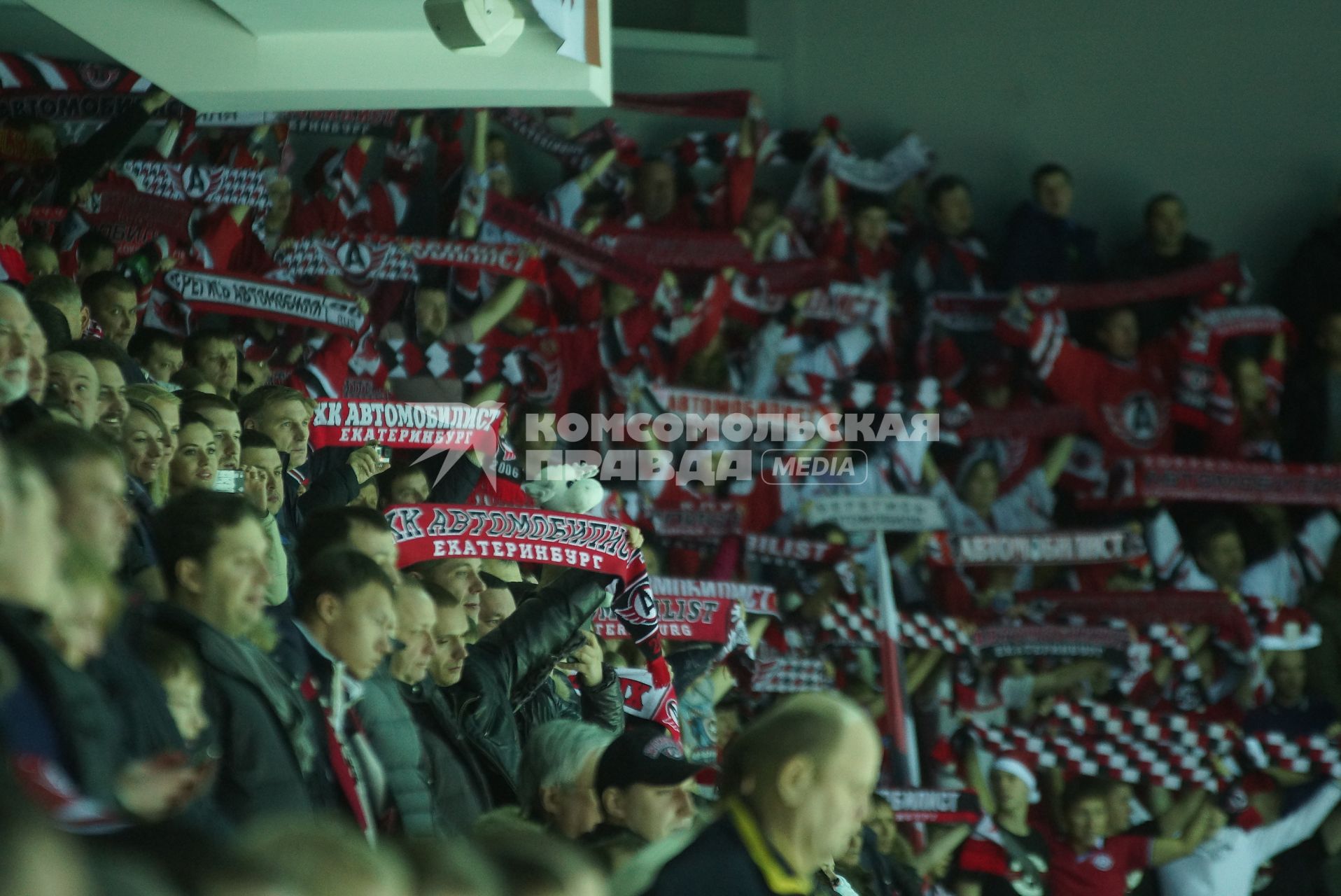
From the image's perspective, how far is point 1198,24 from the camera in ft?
38.1

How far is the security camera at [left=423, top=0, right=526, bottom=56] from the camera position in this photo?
425 centimetres

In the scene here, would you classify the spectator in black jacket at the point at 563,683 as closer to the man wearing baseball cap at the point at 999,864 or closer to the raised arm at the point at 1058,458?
the man wearing baseball cap at the point at 999,864

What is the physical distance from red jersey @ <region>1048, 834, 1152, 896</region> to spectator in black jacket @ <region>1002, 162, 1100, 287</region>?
3.92 m

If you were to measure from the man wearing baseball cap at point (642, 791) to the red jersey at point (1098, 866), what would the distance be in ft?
14.2

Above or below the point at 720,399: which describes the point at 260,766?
below

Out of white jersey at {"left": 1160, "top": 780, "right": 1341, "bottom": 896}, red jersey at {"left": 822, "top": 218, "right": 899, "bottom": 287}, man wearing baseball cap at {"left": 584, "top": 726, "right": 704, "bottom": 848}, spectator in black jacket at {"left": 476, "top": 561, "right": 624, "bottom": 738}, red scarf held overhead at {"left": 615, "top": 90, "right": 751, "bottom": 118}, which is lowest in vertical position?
white jersey at {"left": 1160, "top": 780, "right": 1341, "bottom": 896}

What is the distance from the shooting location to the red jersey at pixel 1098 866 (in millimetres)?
7035

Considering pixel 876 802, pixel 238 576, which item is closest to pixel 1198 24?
pixel 876 802

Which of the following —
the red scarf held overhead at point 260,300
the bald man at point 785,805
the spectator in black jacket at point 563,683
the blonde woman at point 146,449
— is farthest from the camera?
the red scarf held overhead at point 260,300

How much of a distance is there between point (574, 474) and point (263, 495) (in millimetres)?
975

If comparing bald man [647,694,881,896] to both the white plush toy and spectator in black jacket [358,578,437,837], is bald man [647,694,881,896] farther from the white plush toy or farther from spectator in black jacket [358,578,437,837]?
the white plush toy

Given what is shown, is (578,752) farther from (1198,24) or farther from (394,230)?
(1198,24)

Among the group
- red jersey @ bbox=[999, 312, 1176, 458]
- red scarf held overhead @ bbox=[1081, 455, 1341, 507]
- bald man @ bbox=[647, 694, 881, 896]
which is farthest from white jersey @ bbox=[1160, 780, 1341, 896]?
bald man @ bbox=[647, 694, 881, 896]

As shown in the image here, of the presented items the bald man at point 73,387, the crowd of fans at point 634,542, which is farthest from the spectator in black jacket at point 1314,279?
the bald man at point 73,387
